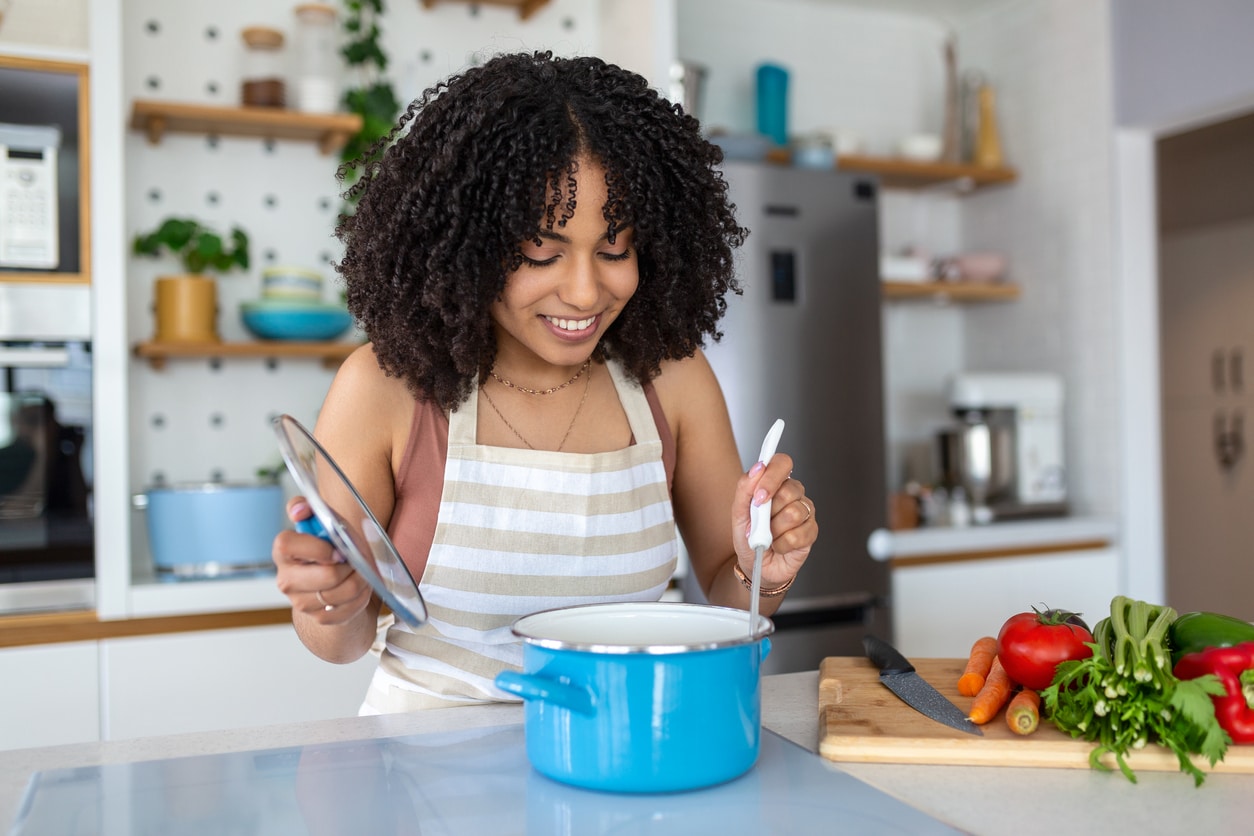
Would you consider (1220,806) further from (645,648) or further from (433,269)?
(433,269)

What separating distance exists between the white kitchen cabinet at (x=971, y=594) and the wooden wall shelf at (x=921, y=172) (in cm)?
117

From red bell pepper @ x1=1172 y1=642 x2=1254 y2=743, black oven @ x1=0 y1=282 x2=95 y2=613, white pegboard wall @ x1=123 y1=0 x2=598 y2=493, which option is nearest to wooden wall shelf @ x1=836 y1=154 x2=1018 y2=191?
white pegboard wall @ x1=123 y1=0 x2=598 y2=493

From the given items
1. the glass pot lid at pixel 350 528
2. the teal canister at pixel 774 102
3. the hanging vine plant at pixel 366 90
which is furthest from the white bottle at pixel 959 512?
the glass pot lid at pixel 350 528

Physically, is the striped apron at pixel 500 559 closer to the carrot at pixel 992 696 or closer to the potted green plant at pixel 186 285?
the carrot at pixel 992 696

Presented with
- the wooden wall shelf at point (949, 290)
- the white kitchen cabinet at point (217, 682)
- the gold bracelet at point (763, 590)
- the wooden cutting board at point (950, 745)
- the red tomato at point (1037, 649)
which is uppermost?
the wooden wall shelf at point (949, 290)

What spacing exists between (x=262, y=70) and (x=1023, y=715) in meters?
2.24

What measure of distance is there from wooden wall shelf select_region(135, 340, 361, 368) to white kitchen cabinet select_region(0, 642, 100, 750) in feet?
2.08

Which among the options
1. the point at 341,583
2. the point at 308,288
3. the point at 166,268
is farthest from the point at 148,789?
the point at 166,268

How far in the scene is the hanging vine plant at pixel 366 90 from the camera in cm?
260

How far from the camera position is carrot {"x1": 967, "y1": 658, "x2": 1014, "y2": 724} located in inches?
37.5

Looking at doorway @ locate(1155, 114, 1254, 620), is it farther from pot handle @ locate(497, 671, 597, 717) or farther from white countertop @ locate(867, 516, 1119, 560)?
pot handle @ locate(497, 671, 597, 717)

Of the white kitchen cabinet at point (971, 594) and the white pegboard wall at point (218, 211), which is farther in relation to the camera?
the white kitchen cabinet at point (971, 594)

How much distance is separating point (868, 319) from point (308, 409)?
1.43 meters

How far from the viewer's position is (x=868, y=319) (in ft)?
9.36
